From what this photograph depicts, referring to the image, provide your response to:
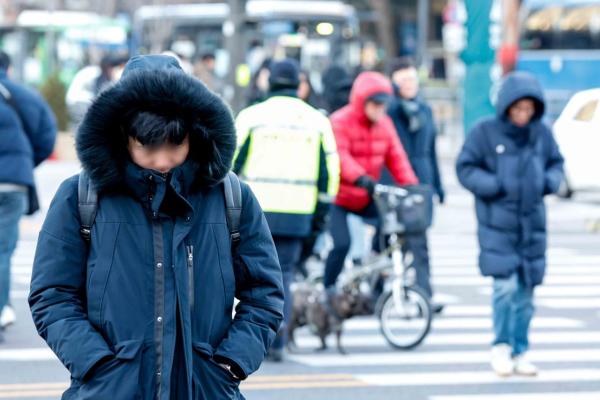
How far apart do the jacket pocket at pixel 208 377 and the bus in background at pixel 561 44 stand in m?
26.3

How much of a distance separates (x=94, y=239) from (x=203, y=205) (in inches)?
12.7

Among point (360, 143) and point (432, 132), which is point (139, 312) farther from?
point (432, 132)

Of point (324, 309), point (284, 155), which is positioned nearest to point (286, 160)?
point (284, 155)

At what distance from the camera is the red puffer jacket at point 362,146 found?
9.91 meters

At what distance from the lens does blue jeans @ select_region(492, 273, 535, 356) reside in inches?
337

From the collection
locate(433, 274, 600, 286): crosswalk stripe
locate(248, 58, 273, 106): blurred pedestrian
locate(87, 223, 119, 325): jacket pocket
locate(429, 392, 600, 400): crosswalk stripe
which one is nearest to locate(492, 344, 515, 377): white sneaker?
locate(429, 392, 600, 400): crosswalk stripe

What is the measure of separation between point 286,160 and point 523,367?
195 cm

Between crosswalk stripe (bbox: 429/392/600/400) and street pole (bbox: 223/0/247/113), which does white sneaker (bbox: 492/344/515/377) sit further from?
street pole (bbox: 223/0/247/113)

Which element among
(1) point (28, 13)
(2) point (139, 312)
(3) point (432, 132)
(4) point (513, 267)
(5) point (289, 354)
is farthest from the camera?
(1) point (28, 13)

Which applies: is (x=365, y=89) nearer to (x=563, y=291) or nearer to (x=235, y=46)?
(x=563, y=291)

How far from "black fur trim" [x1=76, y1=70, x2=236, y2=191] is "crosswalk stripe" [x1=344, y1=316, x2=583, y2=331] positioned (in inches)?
270

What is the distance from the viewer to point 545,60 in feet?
104

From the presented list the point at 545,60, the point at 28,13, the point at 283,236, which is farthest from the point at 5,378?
→ the point at 28,13

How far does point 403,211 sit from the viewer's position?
32.6 feet
